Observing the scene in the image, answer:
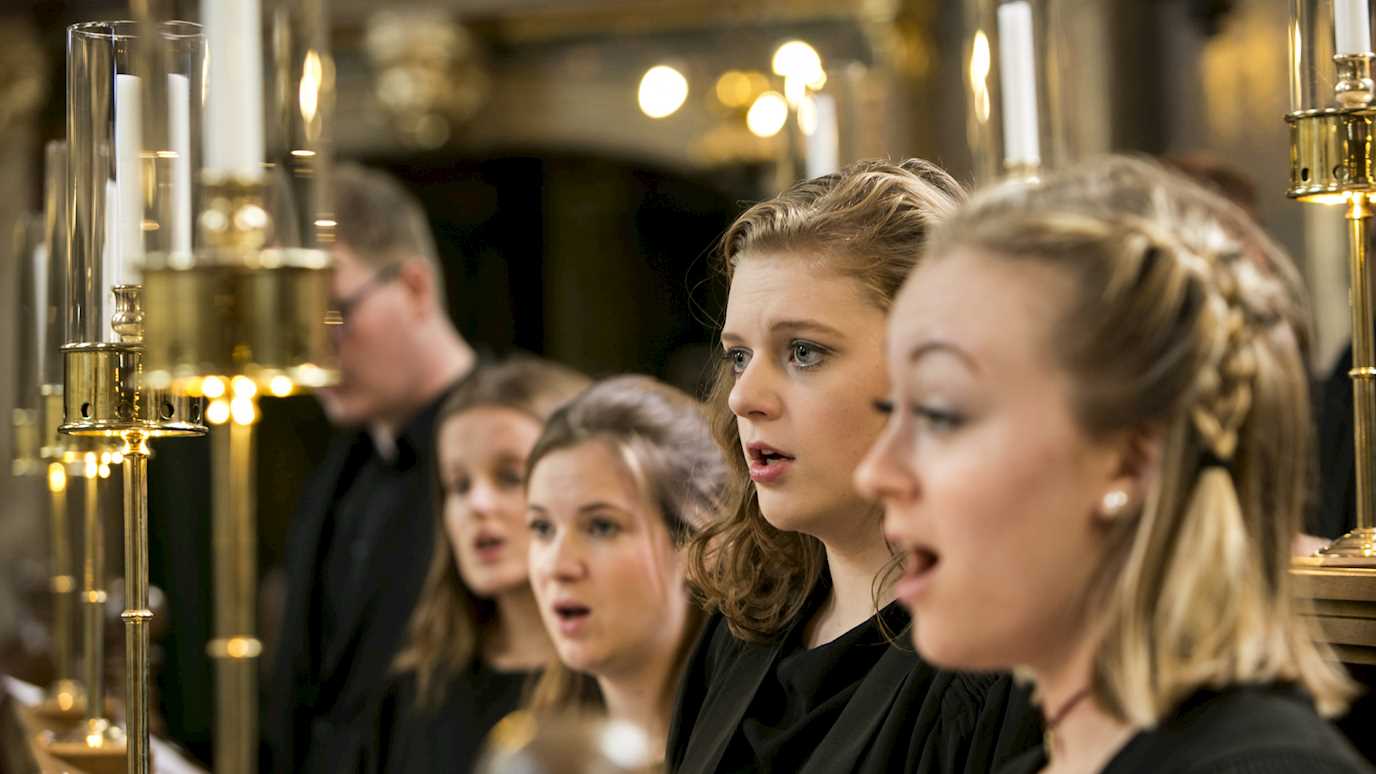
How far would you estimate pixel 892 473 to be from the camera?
1385 millimetres

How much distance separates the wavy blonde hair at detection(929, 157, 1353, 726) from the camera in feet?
4.29

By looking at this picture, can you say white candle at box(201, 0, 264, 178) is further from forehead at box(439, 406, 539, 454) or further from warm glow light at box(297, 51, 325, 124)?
forehead at box(439, 406, 539, 454)

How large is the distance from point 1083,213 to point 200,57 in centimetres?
90

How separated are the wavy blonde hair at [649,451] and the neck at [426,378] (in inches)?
71.2

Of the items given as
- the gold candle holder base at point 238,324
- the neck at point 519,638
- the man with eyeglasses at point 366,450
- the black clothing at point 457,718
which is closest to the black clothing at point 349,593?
the man with eyeglasses at point 366,450

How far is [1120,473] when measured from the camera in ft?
4.39

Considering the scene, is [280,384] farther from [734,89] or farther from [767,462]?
[734,89]

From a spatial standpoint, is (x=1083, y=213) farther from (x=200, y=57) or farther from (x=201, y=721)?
(x=201, y=721)

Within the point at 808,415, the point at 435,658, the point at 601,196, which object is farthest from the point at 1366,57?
the point at 601,196

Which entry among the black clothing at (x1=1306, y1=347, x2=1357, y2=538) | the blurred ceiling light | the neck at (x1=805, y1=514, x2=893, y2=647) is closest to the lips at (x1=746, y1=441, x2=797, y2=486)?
the neck at (x1=805, y1=514, x2=893, y2=647)

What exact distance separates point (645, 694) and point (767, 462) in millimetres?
833

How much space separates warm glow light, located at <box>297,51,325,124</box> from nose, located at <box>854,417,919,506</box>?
58 cm

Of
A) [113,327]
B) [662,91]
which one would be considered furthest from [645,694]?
[662,91]

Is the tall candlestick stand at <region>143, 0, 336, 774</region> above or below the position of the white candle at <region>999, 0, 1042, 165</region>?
below
